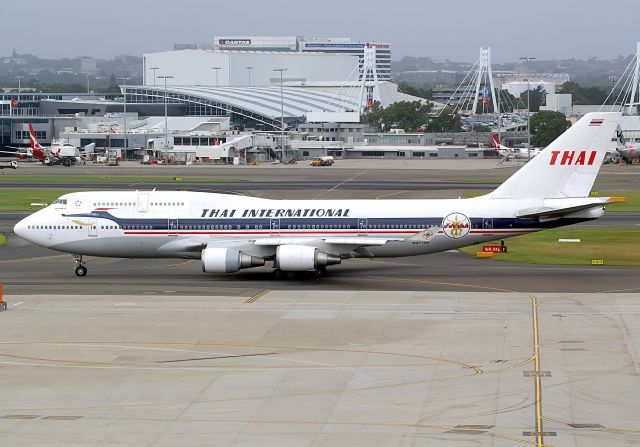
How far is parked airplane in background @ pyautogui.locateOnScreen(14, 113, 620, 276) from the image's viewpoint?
163 feet

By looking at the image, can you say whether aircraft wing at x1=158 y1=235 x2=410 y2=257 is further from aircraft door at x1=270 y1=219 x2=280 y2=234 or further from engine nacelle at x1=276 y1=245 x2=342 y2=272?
engine nacelle at x1=276 y1=245 x2=342 y2=272

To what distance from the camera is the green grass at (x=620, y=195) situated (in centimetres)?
8269

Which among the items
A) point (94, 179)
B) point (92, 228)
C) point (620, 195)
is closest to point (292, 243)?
point (92, 228)

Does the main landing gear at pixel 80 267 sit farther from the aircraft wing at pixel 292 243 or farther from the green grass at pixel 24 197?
the green grass at pixel 24 197

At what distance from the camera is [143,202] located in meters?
52.2

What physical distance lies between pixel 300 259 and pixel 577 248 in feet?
61.4

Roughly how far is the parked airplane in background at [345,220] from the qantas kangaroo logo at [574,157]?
5cm

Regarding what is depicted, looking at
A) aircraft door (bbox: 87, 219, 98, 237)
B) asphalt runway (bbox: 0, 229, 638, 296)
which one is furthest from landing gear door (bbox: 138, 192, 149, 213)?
asphalt runway (bbox: 0, 229, 638, 296)

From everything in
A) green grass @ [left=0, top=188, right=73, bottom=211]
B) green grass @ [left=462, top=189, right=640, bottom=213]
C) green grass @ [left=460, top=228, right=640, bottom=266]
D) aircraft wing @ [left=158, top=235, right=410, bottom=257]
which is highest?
aircraft wing @ [left=158, top=235, right=410, bottom=257]

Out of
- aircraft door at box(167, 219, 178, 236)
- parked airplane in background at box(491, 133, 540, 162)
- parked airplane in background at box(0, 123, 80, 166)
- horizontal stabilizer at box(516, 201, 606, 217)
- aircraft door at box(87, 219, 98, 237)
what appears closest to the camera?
horizontal stabilizer at box(516, 201, 606, 217)

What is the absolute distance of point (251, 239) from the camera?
51.0 metres

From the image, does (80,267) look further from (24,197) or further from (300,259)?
(24,197)

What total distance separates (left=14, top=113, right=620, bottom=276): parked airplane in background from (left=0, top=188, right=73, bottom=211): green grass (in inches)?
1375

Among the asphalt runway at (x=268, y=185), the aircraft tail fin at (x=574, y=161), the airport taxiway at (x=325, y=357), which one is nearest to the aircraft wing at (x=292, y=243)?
the airport taxiway at (x=325, y=357)
